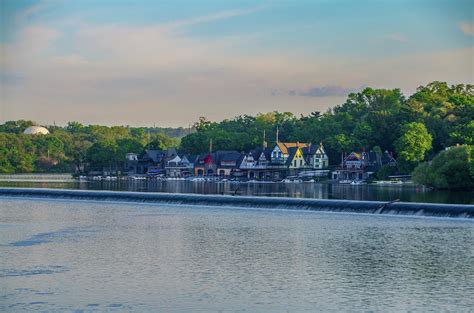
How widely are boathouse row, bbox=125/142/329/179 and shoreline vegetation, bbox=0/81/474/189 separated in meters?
3.81

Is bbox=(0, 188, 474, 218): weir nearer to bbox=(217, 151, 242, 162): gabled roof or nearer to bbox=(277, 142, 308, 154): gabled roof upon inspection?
bbox=(277, 142, 308, 154): gabled roof

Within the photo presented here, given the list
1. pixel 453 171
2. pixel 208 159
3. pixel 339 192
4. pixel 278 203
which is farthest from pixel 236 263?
pixel 208 159

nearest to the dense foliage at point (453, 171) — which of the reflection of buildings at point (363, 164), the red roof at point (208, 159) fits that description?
the reflection of buildings at point (363, 164)

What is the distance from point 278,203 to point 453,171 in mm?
30053

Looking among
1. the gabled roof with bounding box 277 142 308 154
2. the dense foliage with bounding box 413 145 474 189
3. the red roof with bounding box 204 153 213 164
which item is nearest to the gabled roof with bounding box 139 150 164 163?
the red roof with bounding box 204 153 213 164

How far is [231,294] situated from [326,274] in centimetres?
439

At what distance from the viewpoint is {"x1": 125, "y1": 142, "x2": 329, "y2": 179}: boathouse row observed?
117875mm

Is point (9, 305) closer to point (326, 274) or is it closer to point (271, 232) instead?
point (326, 274)

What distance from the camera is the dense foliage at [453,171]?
71981 millimetres

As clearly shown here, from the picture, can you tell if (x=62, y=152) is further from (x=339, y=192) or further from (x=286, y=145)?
(x=339, y=192)

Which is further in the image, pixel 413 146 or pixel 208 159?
pixel 208 159

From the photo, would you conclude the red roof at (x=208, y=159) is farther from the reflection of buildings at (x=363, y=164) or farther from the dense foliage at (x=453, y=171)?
the dense foliage at (x=453, y=171)

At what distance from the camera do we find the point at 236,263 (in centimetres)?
2650

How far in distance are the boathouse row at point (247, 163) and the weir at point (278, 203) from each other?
5940cm
